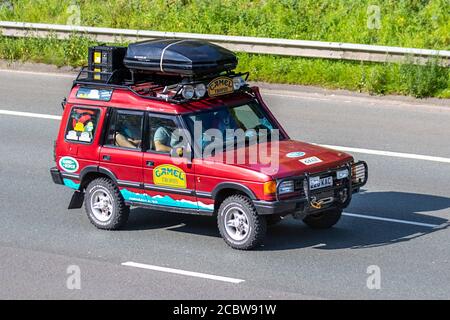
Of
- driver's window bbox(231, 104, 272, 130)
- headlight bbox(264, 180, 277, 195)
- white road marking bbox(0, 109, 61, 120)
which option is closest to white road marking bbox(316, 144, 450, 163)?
driver's window bbox(231, 104, 272, 130)

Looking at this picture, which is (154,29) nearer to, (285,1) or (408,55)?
(285,1)

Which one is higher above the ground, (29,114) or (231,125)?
(231,125)

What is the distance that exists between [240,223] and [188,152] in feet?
3.57

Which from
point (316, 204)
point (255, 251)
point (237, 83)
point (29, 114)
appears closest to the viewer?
point (316, 204)

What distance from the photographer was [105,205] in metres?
13.6

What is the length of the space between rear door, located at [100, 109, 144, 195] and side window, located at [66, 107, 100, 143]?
0.79 feet

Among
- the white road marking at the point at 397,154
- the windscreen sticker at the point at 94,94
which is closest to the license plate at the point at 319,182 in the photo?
the windscreen sticker at the point at 94,94

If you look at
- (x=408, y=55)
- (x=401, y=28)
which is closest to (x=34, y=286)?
(x=408, y=55)

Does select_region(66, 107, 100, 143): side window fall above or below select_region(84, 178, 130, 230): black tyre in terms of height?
above

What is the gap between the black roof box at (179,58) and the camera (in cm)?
1292

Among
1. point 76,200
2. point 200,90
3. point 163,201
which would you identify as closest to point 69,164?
point 76,200

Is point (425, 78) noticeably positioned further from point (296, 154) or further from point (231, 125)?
point (296, 154)

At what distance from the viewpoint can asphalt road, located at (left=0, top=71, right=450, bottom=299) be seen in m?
11.3

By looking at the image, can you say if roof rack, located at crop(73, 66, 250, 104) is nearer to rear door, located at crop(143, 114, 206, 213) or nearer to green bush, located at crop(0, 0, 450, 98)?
rear door, located at crop(143, 114, 206, 213)
